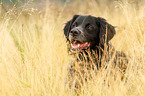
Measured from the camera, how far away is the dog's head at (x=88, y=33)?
10.7 ft

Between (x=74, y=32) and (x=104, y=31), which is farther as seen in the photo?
(x=104, y=31)

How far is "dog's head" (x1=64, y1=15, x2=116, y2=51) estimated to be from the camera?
3.26 m

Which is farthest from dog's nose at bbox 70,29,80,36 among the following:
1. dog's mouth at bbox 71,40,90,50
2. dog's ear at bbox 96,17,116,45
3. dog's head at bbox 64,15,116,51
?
dog's ear at bbox 96,17,116,45

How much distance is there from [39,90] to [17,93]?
27 centimetres

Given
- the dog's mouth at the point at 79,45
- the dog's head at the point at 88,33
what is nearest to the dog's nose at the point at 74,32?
the dog's head at the point at 88,33

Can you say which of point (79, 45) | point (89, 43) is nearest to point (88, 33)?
point (89, 43)

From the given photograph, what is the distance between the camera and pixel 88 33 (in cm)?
340

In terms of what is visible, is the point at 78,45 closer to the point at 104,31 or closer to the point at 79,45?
the point at 79,45

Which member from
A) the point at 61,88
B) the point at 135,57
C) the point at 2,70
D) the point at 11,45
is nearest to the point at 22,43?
the point at 11,45

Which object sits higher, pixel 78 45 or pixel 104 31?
pixel 104 31

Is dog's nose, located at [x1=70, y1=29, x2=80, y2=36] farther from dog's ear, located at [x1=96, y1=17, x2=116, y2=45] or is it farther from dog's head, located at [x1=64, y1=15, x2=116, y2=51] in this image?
dog's ear, located at [x1=96, y1=17, x2=116, y2=45]

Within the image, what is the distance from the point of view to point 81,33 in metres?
3.27

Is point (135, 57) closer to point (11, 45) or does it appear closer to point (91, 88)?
point (91, 88)

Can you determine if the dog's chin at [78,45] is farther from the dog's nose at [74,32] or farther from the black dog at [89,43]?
the dog's nose at [74,32]
